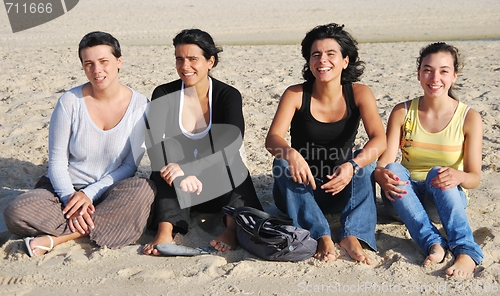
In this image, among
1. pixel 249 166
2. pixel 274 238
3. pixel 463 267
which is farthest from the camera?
pixel 249 166

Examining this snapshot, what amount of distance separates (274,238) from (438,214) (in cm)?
98

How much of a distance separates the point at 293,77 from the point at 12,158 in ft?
12.6

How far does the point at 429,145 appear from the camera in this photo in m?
3.32

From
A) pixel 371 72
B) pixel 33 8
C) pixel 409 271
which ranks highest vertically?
pixel 33 8

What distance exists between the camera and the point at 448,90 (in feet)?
11.3

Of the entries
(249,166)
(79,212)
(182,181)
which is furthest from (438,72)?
(79,212)

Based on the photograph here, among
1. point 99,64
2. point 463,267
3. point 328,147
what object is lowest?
point 463,267

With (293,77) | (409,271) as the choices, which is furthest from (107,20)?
(409,271)

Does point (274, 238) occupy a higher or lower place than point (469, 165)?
lower

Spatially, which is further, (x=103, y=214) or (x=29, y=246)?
(x=103, y=214)

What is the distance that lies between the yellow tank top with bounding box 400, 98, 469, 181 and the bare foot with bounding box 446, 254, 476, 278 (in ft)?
2.00

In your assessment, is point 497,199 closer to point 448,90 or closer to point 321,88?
point 448,90

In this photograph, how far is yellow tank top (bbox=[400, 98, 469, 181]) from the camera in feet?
10.7

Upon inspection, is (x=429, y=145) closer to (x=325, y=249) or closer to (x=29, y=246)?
(x=325, y=249)
